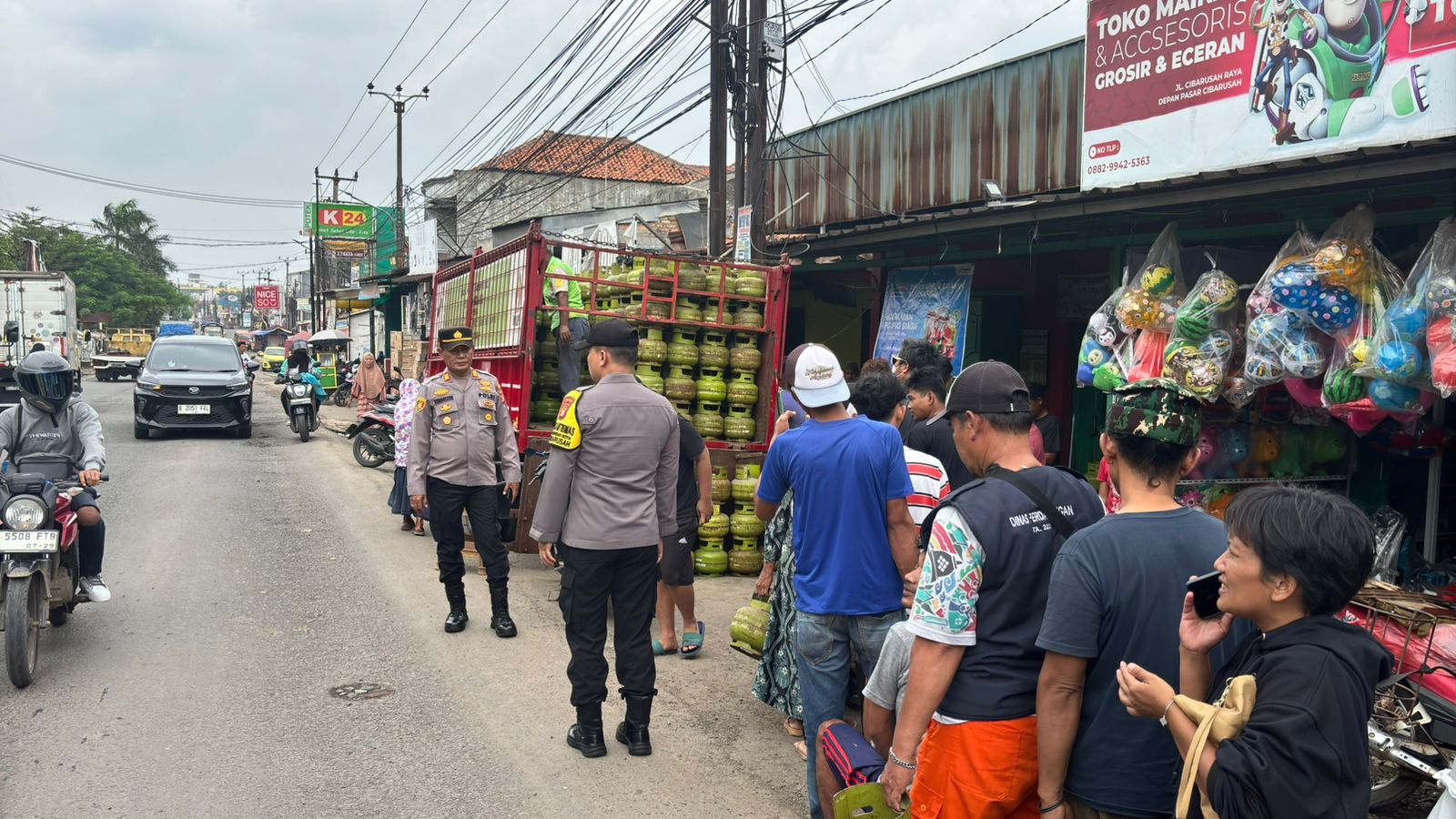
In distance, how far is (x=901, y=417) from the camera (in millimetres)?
4805

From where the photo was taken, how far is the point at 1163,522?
229cm

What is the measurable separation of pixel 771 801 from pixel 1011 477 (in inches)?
90.2

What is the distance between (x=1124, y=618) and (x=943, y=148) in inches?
327

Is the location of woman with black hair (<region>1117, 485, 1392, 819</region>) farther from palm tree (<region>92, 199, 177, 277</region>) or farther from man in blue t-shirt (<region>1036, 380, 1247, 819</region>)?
palm tree (<region>92, 199, 177, 277</region>)

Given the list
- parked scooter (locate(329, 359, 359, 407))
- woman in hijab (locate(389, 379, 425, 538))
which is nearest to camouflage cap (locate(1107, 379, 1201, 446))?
woman in hijab (locate(389, 379, 425, 538))

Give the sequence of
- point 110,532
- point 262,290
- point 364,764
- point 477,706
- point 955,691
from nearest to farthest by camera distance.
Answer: point 955,691, point 364,764, point 477,706, point 110,532, point 262,290

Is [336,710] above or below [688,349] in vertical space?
below

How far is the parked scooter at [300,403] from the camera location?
17.8 meters

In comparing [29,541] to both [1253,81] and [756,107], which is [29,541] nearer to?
[1253,81]

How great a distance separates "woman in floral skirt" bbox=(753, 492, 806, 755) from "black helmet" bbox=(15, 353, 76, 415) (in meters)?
4.31

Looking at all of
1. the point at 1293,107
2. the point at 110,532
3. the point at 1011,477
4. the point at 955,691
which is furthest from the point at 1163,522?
the point at 110,532

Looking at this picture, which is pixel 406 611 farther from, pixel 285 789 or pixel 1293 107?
pixel 1293 107

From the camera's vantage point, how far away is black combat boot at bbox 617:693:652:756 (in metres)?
4.66

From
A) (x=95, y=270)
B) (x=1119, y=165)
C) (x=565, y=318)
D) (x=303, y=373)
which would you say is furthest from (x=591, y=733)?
(x=95, y=270)
